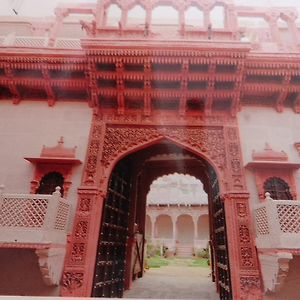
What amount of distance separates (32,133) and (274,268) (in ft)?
16.8

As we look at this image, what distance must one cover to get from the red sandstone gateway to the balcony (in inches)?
3.2

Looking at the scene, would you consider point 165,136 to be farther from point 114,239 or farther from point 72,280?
point 72,280

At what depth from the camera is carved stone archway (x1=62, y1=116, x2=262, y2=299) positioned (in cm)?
459

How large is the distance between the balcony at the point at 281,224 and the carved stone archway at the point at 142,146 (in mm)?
509

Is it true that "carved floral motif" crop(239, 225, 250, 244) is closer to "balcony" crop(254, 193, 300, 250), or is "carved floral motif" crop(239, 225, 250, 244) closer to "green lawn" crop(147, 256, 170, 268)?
"balcony" crop(254, 193, 300, 250)

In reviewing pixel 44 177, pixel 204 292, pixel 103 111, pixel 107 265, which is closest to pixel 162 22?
pixel 103 111

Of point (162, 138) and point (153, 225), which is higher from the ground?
point (153, 225)

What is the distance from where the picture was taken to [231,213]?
195 inches

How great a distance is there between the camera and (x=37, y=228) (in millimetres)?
4156

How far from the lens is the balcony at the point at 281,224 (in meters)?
3.96

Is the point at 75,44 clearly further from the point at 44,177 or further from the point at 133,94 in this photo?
the point at 44,177

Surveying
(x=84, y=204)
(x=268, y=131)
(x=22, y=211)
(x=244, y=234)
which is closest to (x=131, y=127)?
(x=84, y=204)

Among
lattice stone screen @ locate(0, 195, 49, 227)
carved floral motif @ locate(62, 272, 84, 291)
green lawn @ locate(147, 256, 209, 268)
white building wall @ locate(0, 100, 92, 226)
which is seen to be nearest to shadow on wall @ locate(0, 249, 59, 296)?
carved floral motif @ locate(62, 272, 84, 291)

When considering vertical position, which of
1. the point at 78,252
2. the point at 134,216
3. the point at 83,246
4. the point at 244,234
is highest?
the point at 134,216
